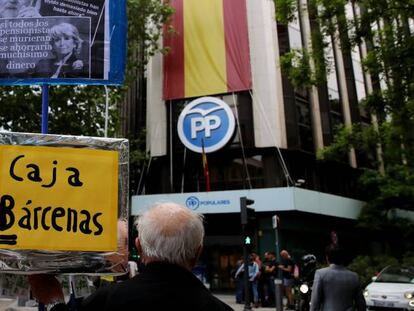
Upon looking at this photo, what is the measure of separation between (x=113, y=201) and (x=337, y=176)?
26140mm

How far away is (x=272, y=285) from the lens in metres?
16.0

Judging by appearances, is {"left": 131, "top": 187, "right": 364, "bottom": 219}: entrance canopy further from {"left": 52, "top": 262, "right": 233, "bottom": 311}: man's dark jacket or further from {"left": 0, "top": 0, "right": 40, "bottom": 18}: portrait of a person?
{"left": 52, "top": 262, "right": 233, "bottom": 311}: man's dark jacket

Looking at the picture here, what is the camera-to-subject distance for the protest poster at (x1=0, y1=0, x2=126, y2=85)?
3.41m

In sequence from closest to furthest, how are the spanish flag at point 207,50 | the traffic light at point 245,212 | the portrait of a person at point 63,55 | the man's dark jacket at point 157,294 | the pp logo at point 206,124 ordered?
the man's dark jacket at point 157,294, the portrait of a person at point 63,55, the traffic light at point 245,212, the pp logo at point 206,124, the spanish flag at point 207,50

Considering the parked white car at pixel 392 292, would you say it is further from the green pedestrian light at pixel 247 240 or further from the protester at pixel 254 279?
the protester at pixel 254 279

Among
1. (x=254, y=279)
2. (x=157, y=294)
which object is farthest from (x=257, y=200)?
(x=157, y=294)

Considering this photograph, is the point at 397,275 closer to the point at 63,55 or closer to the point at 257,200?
the point at 257,200

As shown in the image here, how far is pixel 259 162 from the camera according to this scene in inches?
945

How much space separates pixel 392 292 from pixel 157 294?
37.6 ft

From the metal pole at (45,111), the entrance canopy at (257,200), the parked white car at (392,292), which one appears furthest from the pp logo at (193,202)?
the metal pole at (45,111)

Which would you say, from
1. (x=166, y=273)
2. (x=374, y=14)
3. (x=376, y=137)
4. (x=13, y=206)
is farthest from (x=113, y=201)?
(x=376, y=137)

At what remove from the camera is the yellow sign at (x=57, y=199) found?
2662 mm

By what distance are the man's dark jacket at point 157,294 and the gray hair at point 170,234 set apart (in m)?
0.05

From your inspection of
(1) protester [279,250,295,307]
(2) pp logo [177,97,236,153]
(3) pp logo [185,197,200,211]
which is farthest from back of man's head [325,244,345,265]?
(2) pp logo [177,97,236,153]
